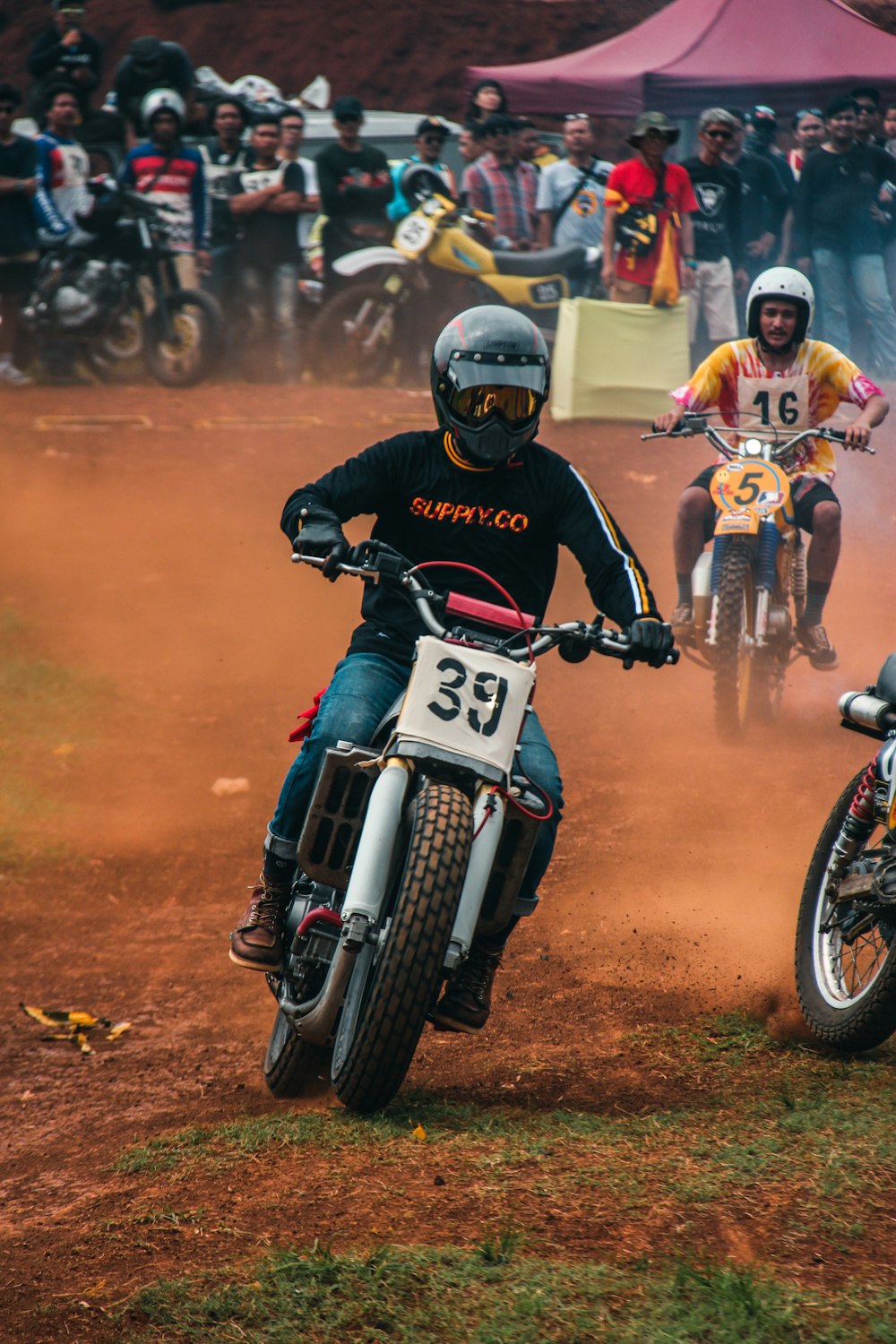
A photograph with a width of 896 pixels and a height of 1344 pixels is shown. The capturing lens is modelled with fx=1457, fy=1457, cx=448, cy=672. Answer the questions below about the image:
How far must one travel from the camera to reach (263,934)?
4426 millimetres

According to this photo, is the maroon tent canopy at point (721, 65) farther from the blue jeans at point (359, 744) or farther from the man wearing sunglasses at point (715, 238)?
the blue jeans at point (359, 744)

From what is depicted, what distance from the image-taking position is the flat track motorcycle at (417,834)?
3686 mm

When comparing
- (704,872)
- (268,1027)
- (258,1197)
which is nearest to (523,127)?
(704,872)

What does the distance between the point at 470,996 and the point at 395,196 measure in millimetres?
12957

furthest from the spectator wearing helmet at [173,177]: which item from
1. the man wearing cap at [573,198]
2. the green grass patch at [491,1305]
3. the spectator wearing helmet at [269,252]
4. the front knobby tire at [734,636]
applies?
the green grass patch at [491,1305]

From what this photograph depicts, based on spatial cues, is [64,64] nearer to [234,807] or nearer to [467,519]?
[234,807]

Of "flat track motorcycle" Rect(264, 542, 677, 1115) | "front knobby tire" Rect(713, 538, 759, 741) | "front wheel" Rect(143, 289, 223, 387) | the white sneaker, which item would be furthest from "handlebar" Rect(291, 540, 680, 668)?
the white sneaker

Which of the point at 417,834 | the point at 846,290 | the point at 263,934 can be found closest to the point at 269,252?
the point at 846,290

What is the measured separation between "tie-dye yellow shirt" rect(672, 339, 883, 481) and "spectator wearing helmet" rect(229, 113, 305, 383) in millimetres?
7953

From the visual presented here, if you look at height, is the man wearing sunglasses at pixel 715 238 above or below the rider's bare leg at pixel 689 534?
above

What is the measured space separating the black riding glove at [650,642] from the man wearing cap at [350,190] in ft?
40.3

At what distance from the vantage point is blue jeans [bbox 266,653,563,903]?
419 cm

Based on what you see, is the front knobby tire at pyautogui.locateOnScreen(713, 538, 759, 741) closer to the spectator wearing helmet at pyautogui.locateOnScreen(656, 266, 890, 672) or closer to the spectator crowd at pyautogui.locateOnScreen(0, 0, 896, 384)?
the spectator wearing helmet at pyautogui.locateOnScreen(656, 266, 890, 672)

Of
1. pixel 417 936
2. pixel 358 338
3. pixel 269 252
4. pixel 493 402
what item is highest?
pixel 493 402
